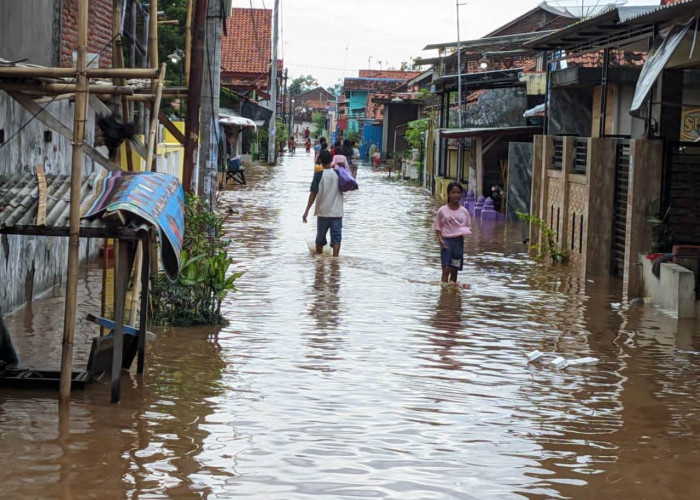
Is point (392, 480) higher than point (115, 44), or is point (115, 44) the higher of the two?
point (115, 44)

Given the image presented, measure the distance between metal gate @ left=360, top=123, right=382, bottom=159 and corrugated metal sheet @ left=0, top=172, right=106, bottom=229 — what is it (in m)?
65.5

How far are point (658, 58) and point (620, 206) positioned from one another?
9.57 feet

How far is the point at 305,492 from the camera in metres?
6.12

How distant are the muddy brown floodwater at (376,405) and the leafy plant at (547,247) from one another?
10.3 ft

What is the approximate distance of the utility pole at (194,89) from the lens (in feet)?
38.8

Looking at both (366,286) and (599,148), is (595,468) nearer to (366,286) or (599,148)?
(366,286)

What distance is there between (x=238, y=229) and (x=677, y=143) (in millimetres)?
10094

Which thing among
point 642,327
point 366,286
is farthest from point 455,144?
point 642,327

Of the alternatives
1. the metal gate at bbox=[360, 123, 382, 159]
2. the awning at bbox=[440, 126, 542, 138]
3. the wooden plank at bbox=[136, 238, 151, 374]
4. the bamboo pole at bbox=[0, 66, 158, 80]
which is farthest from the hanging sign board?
the metal gate at bbox=[360, 123, 382, 159]

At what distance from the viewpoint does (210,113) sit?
546 inches

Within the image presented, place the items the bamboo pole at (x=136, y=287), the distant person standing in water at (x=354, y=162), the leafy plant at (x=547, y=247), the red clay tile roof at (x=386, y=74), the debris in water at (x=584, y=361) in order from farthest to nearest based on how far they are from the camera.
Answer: the red clay tile roof at (x=386, y=74) → the distant person standing in water at (x=354, y=162) → the leafy plant at (x=547, y=247) → the debris in water at (x=584, y=361) → the bamboo pole at (x=136, y=287)

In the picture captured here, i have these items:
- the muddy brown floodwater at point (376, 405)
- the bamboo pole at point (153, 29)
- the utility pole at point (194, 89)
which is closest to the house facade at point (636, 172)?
the muddy brown floodwater at point (376, 405)

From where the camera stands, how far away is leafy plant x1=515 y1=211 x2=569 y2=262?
705 inches

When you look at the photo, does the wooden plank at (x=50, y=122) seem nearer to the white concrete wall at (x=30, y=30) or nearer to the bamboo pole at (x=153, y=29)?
the bamboo pole at (x=153, y=29)
